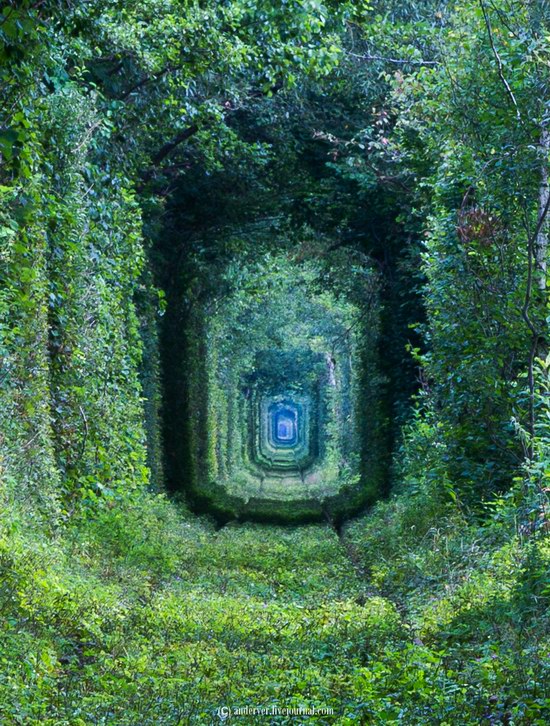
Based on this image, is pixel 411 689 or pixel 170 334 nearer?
pixel 411 689

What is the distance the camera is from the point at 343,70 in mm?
18984

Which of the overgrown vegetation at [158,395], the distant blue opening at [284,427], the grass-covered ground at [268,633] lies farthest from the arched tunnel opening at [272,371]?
the distant blue opening at [284,427]

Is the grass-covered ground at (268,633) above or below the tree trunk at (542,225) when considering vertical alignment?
below

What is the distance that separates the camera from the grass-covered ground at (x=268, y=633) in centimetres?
535

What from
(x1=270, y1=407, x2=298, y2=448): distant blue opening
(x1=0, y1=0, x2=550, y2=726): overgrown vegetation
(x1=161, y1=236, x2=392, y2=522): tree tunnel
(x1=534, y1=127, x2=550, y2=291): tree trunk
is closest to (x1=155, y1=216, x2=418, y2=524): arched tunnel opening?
(x1=161, y1=236, x2=392, y2=522): tree tunnel

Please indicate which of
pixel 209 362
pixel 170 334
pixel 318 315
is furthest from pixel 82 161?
pixel 318 315

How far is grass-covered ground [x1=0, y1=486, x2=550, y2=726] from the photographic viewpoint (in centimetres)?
535

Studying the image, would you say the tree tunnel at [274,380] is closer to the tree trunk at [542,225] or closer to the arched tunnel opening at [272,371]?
the arched tunnel opening at [272,371]

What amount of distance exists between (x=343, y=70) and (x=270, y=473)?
29491mm

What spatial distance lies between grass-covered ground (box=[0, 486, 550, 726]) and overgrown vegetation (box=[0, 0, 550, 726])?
31 millimetres

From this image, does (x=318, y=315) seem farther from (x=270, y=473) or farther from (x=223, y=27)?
(x=223, y=27)

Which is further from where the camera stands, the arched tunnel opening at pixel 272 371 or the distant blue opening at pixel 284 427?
the distant blue opening at pixel 284 427

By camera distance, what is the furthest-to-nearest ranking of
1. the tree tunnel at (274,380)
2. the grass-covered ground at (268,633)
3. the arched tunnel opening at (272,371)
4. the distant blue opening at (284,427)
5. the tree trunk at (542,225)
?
1. the distant blue opening at (284,427)
2. the tree tunnel at (274,380)
3. the arched tunnel opening at (272,371)
4. the tree trunk at (542,225)
5. the grass-covered ground at (268,633)

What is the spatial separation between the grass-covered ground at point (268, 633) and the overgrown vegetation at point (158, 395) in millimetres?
31
